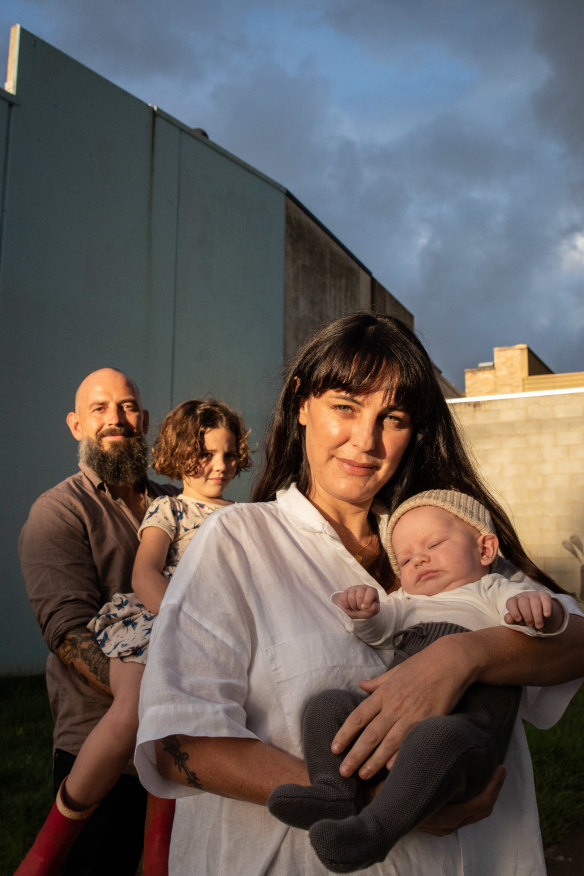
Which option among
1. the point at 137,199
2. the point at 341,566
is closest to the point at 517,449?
the point at 137,199

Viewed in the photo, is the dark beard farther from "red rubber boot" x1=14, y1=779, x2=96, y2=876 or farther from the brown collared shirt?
"red rubber boot" x1=14, y1=779, x2=96, y2=876

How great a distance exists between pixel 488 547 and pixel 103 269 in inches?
293

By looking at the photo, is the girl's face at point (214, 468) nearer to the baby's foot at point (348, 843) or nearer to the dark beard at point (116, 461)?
the dark beard at point (116, 461)

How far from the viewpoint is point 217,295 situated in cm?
1052

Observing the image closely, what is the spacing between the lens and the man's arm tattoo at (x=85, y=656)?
254 centimetres

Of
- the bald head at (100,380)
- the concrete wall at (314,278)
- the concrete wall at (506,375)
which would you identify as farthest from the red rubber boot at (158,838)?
the concrete wall at (506,375)

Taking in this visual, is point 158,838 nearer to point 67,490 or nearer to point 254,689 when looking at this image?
point 254,689

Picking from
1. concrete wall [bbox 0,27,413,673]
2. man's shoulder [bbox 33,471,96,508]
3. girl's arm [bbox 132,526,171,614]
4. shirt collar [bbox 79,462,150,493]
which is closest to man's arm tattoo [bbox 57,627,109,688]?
girl's arm [bbox 132,526,171,614]

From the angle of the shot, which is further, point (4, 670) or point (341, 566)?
point (4, 670)

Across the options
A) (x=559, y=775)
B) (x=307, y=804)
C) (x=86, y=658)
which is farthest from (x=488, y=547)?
(x=559, y=775)

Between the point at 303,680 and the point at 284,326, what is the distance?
1072cm

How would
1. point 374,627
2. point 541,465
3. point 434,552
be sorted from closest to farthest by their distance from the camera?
point 374,627, point 434,552, point 541,465

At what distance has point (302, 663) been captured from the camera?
153cm

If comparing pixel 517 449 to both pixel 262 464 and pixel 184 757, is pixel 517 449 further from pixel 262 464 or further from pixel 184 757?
pixel 184 757
